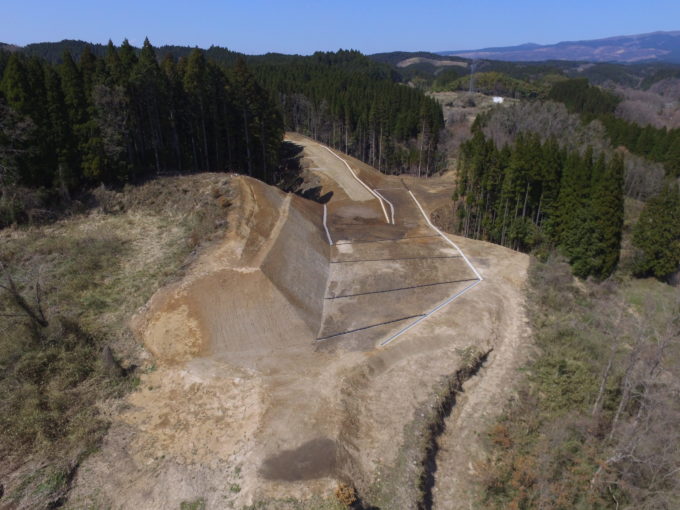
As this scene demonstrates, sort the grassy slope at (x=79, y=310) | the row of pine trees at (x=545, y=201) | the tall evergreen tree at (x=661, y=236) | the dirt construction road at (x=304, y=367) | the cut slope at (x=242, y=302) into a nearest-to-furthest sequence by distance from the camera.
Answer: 1. the dirt construction road at (x=304, y=367)
2. the grassy slope at (x=79, y=310)
3. the cut slope at (x=242, y=302)
4. the row of pine trees at (x=545, y=201)
5. the tall evergreen tree at (x=661, y=236)

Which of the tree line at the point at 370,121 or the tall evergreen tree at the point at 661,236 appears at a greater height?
the tree line at the point at 370,121

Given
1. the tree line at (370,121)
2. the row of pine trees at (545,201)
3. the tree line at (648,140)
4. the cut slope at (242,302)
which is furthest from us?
the tree line at (370,121)

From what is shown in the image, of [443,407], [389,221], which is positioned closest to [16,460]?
[443,407]

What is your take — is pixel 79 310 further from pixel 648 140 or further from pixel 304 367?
pixel 648 140

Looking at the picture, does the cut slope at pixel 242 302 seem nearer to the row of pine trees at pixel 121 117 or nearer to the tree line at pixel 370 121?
the row of pine trees at pixel 121 117

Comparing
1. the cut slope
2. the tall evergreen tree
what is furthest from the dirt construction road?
the tall evergreen tree

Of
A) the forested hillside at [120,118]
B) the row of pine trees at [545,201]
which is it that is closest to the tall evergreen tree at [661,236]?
the row of pine trees at [545,201]

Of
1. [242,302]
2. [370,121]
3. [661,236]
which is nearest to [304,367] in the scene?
[242,302]
